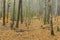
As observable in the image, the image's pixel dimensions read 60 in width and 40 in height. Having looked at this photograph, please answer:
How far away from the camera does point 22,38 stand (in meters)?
15.0

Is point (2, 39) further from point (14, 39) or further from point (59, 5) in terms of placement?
point (59, 5)

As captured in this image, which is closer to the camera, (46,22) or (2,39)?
A: (2,39)

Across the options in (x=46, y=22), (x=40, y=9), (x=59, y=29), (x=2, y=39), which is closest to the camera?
(x=2, y=39)

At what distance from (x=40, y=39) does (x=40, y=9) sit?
51.8 m

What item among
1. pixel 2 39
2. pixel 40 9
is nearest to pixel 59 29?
pixel 2 39

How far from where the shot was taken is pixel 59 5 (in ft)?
200

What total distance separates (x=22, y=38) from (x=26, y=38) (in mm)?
375

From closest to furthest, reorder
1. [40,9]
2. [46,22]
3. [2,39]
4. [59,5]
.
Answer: [2,39] → [46,22] → [59,5] → [40,9]

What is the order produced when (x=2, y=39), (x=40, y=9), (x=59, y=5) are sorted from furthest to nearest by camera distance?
(x=40, y=9) < (x=59, y=5) < (x=2, y=39)

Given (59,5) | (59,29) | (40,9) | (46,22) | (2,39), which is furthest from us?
(40,9)

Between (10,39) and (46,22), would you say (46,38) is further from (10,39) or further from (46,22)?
(46,22)

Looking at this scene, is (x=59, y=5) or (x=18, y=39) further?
(x=59, y=5)

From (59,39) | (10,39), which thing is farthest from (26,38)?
(59,39)

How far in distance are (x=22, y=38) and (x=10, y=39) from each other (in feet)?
3.40
